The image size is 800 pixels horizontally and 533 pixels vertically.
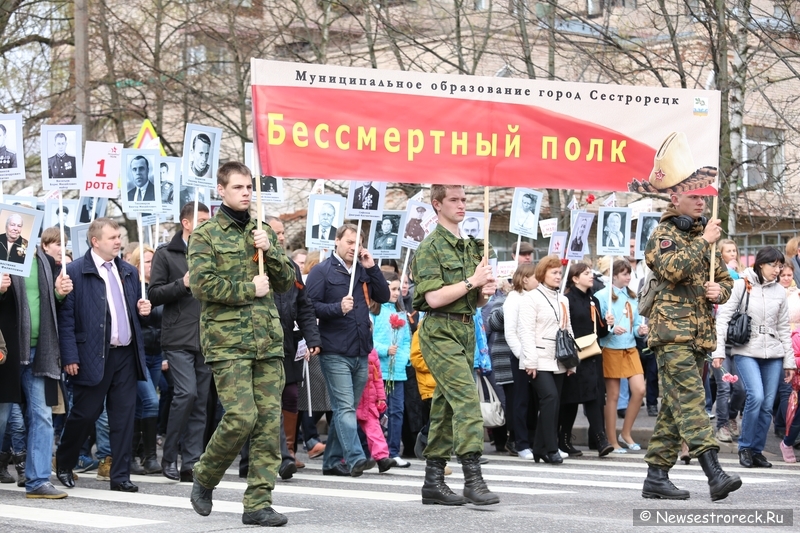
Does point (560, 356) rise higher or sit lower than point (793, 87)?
lower

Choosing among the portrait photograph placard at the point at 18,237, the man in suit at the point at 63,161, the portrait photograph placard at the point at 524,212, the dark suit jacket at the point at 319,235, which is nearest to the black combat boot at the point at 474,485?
the portrait photograph placard at the point at 18,237

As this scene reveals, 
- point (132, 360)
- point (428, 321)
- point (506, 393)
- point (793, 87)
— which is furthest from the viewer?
point (793, 87)

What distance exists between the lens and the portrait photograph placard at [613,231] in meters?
15.3

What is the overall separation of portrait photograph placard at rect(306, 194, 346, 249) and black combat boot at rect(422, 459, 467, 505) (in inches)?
213

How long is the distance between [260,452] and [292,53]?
16.1m

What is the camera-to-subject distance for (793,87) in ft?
101

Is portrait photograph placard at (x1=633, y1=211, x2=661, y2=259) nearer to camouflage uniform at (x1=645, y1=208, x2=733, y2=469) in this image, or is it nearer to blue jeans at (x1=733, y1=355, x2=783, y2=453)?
blue jeans at (x1=733, y1=355, x2=783, y2=453)

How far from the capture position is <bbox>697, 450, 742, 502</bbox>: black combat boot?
27.5 feet

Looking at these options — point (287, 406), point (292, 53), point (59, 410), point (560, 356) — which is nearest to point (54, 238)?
point (59, 410)

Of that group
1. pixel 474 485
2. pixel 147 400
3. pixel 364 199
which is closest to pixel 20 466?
pixel 147 400

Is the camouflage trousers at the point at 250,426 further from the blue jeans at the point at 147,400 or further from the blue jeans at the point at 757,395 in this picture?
the blue jeans at the point at 757,395

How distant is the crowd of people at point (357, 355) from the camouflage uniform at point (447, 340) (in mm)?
13

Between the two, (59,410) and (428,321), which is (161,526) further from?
(59,410)

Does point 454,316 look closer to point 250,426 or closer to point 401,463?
point 250,426
